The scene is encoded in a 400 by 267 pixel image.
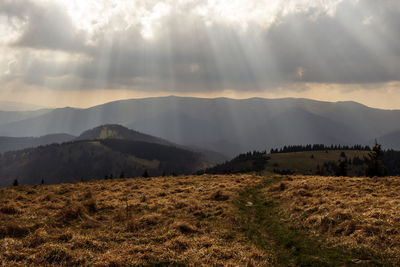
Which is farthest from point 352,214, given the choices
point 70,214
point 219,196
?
point 70,214

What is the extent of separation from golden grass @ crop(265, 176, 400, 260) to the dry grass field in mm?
54

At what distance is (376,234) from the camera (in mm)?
13906

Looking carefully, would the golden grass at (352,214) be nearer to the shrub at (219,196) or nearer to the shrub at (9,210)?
the shrub at (219,196)

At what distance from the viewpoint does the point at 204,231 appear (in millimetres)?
16312

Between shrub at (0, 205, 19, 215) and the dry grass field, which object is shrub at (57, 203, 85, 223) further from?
shrub at (0, 205, 19, 215)

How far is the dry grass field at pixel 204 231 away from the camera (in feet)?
38.9

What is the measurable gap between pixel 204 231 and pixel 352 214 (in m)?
10.4

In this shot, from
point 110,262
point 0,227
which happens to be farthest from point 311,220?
point 0,227

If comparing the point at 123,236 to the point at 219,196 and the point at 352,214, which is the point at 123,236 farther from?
the point at 352,214

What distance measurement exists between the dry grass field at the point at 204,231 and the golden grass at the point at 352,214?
54mm

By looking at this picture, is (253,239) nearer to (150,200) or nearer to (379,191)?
(150,200)

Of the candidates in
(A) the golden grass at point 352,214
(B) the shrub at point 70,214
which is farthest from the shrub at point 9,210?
(A) the golden grass at point 352,214

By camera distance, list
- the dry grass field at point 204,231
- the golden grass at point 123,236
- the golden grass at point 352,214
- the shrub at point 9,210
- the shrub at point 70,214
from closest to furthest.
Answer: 1. the golden grass at point 123,236
2. the dry grass field at point 204,231
3. the golden grass at point 352,214
4. the shrub at point 70,214
5. the shrub at point 9,210

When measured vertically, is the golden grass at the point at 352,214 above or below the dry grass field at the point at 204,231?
above
